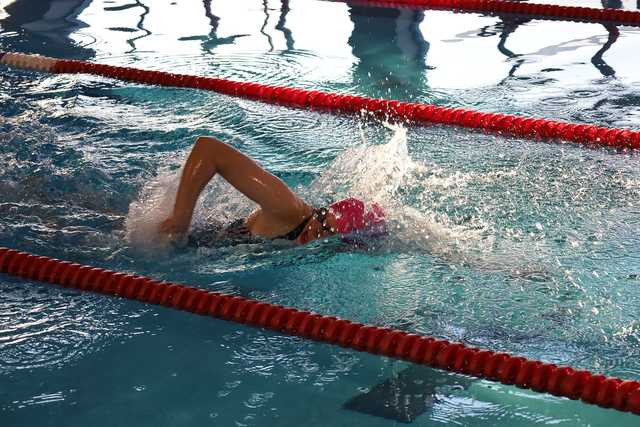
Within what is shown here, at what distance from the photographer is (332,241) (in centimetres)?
353

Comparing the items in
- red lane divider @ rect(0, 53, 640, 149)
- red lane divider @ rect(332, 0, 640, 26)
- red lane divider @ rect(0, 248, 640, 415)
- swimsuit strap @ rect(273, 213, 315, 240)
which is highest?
red lane divider @ rect(332, 0, 640, 26)

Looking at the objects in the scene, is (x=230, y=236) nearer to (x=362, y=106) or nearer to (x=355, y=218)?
(x=355, y=218)

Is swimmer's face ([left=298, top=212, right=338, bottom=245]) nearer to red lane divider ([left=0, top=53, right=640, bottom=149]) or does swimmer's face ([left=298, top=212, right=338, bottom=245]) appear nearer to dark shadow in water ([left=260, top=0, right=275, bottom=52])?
red lane divider ([left=0, top=53, right=640, bottom=149])

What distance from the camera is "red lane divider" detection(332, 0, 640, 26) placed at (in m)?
6.98

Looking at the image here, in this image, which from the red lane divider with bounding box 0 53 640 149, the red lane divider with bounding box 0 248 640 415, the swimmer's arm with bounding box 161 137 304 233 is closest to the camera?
the red lane divider with bounding box 0 248 640 415

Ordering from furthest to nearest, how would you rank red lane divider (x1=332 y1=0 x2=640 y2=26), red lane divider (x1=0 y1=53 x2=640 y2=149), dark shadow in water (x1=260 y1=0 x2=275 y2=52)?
red lane divider (x1=332 y1=0 x2=640 y2=26) < dark shadow in water (x1=260 y1=0 x2=275 y2=52) < red lane divider (x1=0 y1=53 x2=640 y2=149)

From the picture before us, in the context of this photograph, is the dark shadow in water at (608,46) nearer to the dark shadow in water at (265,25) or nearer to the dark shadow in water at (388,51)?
the dark shadow in water at (388,51)

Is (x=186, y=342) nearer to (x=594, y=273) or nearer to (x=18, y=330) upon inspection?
(x=18, y=330)

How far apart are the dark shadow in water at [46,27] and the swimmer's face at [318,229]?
3449 mm

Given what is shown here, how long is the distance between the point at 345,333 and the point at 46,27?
5271 millimetres

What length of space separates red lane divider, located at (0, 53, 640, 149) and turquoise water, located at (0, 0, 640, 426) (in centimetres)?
11

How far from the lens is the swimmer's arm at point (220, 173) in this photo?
3307 millimetres

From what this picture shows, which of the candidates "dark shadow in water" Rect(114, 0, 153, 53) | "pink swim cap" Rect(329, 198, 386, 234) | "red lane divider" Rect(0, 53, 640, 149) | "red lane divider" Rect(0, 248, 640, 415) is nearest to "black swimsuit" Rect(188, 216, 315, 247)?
"pink swim cap" Rect(329, 198, 386, 234)

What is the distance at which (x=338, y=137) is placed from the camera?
16.0ft
